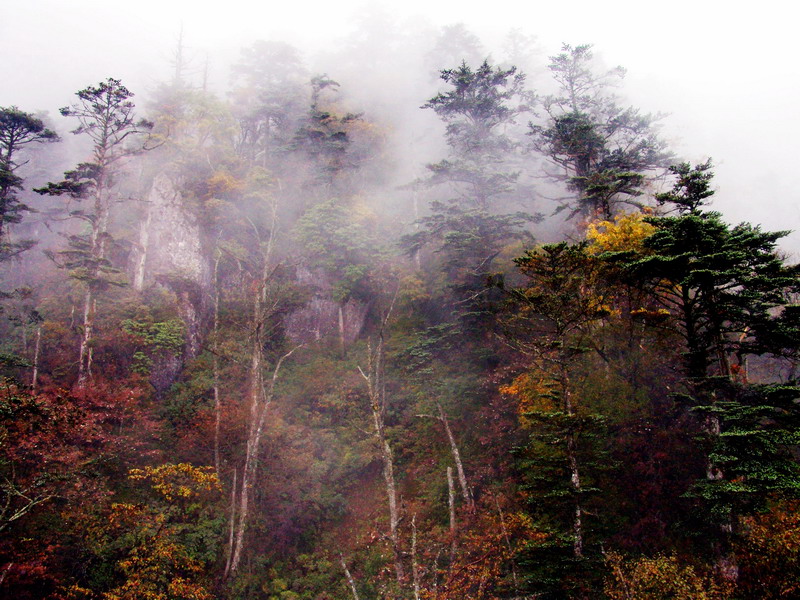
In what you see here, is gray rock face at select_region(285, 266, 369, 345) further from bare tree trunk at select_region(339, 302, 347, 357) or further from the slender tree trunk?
the slender tree trunk

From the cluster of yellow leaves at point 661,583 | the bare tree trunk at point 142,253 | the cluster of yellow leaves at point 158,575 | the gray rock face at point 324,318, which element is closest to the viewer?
the cluster of yellow leaves at point 661,583

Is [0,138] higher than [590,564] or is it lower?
higher

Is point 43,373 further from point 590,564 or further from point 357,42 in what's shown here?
point 357,42

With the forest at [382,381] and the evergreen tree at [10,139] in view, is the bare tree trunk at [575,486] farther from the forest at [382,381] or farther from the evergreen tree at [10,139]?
the evergreen tree at [10,139]

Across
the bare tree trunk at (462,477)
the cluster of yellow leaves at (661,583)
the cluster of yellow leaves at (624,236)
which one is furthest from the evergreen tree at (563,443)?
the bare tree trunk at (462,477)

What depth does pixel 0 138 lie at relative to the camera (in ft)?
56.6

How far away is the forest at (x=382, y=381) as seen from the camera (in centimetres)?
1047

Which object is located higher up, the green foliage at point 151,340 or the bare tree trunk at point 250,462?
the green foliage at point 151,340

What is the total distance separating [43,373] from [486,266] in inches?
899

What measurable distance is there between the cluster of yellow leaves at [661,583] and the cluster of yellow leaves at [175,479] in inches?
549

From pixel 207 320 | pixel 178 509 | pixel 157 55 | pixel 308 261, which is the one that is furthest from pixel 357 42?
pixel 178 509

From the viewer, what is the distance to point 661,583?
9.78 metres

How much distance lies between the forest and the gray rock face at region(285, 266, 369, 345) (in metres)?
0.16

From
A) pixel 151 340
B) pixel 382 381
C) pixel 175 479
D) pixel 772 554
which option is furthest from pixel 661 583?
pixel 151 340
